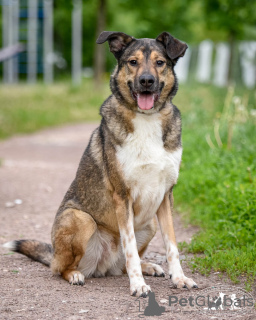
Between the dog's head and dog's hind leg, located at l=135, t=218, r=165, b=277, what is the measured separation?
996 millimetres

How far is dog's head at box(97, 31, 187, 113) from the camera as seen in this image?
417cm

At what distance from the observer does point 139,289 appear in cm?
406

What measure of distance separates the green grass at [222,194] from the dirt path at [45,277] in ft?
0.68

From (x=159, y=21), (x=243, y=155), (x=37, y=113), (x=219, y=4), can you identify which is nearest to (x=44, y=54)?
(x=159, y=21)

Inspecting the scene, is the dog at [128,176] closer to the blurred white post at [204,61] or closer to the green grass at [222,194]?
the green grass at [222,194]

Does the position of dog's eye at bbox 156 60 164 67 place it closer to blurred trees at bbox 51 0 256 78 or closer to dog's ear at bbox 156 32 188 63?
dog's ear at bbox 156 32 188 63

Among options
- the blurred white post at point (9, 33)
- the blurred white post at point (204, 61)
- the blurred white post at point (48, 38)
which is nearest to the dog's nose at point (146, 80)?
the blurred white post at point (48, 38)

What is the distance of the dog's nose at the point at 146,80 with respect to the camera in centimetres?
409

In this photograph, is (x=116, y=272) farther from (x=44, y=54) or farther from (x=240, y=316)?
(x=44, y=54)

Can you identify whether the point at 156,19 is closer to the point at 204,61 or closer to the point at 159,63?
the point at 204,61

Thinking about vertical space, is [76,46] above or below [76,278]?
above

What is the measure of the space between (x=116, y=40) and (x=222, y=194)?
2574mm

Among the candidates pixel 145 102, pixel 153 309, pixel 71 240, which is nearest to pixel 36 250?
pixel 71 240

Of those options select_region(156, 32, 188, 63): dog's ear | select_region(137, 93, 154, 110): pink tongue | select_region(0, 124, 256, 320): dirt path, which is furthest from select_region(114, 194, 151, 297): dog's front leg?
select_region(156, 32, 188, 63): dog's ear
